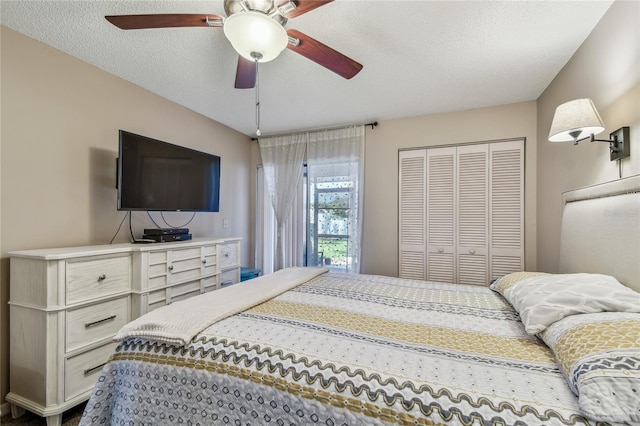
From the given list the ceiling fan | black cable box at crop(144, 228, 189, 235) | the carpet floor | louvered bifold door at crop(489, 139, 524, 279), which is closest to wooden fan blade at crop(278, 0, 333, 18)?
the ceiling fan

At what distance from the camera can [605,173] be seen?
5.31ft

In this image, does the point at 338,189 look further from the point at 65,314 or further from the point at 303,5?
the point at 65,314

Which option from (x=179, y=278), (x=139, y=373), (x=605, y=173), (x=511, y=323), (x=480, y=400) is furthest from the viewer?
(x=179, y=278)

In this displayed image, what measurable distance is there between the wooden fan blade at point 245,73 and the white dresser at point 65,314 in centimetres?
136

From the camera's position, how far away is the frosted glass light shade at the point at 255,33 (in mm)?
1251

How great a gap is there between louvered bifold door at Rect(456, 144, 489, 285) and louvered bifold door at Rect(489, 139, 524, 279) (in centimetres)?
6

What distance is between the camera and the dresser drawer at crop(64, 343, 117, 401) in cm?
168

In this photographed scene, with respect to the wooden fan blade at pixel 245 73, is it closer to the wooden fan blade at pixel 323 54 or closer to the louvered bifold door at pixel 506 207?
the wooden fan blade at pixel 323 54

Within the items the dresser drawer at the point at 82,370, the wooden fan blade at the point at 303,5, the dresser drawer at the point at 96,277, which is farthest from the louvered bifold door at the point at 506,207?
the dresser drawer at the point at 82,370

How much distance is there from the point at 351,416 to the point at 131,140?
238 centimetres

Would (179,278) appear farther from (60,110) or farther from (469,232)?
(469,232)

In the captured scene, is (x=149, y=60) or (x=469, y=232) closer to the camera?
(x=149, y=60)

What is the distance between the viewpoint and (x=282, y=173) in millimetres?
3795

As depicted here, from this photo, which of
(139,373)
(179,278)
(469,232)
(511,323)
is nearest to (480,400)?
(511,323)
